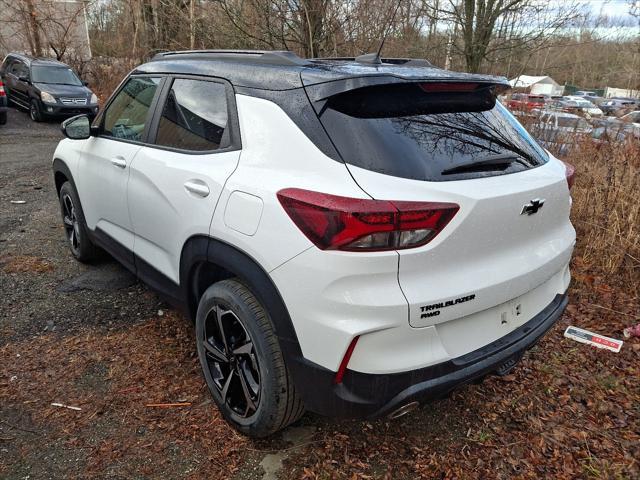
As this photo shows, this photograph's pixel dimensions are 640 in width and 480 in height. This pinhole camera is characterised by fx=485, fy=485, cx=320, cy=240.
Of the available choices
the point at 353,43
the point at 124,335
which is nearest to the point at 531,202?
the point at 124,335

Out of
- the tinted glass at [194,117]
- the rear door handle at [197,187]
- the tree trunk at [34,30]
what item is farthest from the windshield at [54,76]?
the rear door handle at [197,187]

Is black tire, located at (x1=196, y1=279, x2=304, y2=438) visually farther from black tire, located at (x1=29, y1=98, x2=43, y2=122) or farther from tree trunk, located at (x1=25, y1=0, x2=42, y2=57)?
tree trunk, located at (x1=25, y1=0, x2=42, y2=57)

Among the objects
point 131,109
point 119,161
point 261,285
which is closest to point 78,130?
point 131,109

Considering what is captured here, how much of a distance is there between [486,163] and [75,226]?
12.2 feet

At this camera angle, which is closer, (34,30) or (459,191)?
(459,191)

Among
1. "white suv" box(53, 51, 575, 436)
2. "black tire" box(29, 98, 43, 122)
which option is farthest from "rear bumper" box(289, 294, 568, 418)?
"black tire" box(29, 98, 43, 122)

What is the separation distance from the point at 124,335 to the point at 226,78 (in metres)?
1.91

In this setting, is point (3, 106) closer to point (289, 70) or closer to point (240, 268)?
point (289, 70)

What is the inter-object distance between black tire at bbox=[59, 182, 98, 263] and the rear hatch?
2962 millimetres

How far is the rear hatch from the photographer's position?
185cm

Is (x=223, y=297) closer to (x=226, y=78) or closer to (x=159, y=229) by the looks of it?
(x=159, y=229)

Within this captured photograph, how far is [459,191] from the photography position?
188 cm

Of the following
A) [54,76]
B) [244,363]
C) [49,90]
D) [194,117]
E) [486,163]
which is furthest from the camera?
[54,76]

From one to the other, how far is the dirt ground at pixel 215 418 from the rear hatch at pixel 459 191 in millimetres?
711
